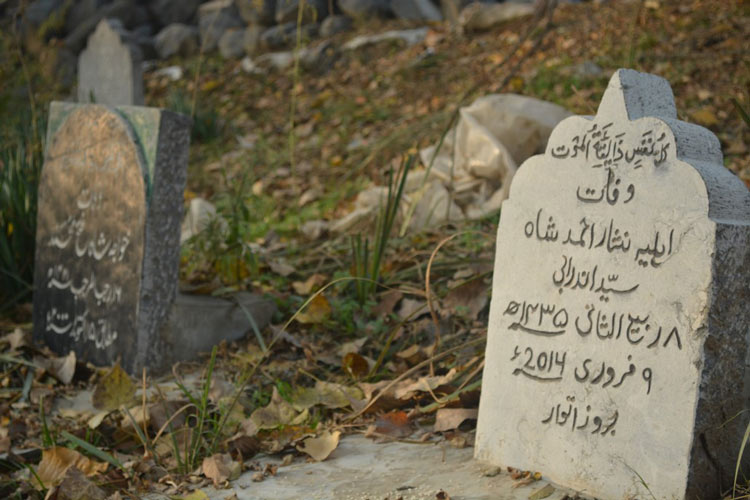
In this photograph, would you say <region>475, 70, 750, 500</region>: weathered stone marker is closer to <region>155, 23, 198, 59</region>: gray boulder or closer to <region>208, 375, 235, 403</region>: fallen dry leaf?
<region>208, 375, 235, 403</region>: fallen dry leaf

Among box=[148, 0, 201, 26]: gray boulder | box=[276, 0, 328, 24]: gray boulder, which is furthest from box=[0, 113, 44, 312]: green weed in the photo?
box=[148, 0, 201, 26]: gray boulder

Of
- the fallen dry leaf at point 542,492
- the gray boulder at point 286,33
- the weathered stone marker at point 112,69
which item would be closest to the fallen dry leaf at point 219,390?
the fallen dry leaf at point 542,492

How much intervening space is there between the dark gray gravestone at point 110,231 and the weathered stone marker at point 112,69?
2807 millimetres

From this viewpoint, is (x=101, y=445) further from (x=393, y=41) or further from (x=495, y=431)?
(x=393, y=41)

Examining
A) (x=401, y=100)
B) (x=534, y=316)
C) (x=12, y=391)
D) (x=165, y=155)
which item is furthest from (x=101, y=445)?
(x=401, y=100)

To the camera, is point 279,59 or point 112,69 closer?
point 112,69

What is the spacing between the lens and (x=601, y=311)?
193cm

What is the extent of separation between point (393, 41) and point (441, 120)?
357cm

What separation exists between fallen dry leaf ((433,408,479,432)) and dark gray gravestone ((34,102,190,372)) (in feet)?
4.45

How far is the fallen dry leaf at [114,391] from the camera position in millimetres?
2695

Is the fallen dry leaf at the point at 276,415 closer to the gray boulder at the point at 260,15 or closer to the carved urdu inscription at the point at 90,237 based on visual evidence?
the carved urdu inscription at the point at 90,237

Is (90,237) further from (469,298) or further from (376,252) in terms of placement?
(469,298)

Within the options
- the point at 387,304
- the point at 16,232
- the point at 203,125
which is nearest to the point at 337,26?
the point at 203,125

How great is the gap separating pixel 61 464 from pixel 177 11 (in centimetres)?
959
